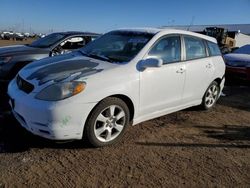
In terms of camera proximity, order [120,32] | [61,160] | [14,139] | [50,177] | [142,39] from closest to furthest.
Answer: [50,177] → [61,160] → [14,139] → [142,39] → [120,32]

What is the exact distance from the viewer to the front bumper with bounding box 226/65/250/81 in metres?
9.49

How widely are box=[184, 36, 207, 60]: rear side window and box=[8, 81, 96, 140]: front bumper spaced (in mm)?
2313

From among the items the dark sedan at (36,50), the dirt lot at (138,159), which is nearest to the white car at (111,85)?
the dirt lot at (138,159)

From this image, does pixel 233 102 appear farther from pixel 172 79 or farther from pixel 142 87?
pixel 142 87

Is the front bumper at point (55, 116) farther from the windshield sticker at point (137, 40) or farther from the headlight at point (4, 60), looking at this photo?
the headlight at point (4, 60)

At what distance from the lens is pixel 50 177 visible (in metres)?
3.39

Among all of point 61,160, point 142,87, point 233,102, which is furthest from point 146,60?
point 233,102

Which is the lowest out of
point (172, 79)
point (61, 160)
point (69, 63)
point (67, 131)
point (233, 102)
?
point (233, 102)

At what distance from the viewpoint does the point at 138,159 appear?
395 centimetres

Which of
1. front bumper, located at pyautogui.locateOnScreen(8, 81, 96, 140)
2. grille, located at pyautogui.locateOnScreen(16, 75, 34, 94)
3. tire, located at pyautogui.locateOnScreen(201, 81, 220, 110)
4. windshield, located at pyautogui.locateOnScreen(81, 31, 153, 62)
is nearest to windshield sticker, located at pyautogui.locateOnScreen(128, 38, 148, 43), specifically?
windshield, located at pyautogui.locateOnScreen(81, 31, 153, 62)

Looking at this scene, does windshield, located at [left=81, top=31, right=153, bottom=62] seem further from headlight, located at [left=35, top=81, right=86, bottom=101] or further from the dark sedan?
the dark sedan

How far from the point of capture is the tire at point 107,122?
157 inches

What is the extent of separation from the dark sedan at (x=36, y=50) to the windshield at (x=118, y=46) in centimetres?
179

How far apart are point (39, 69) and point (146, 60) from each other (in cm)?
151
